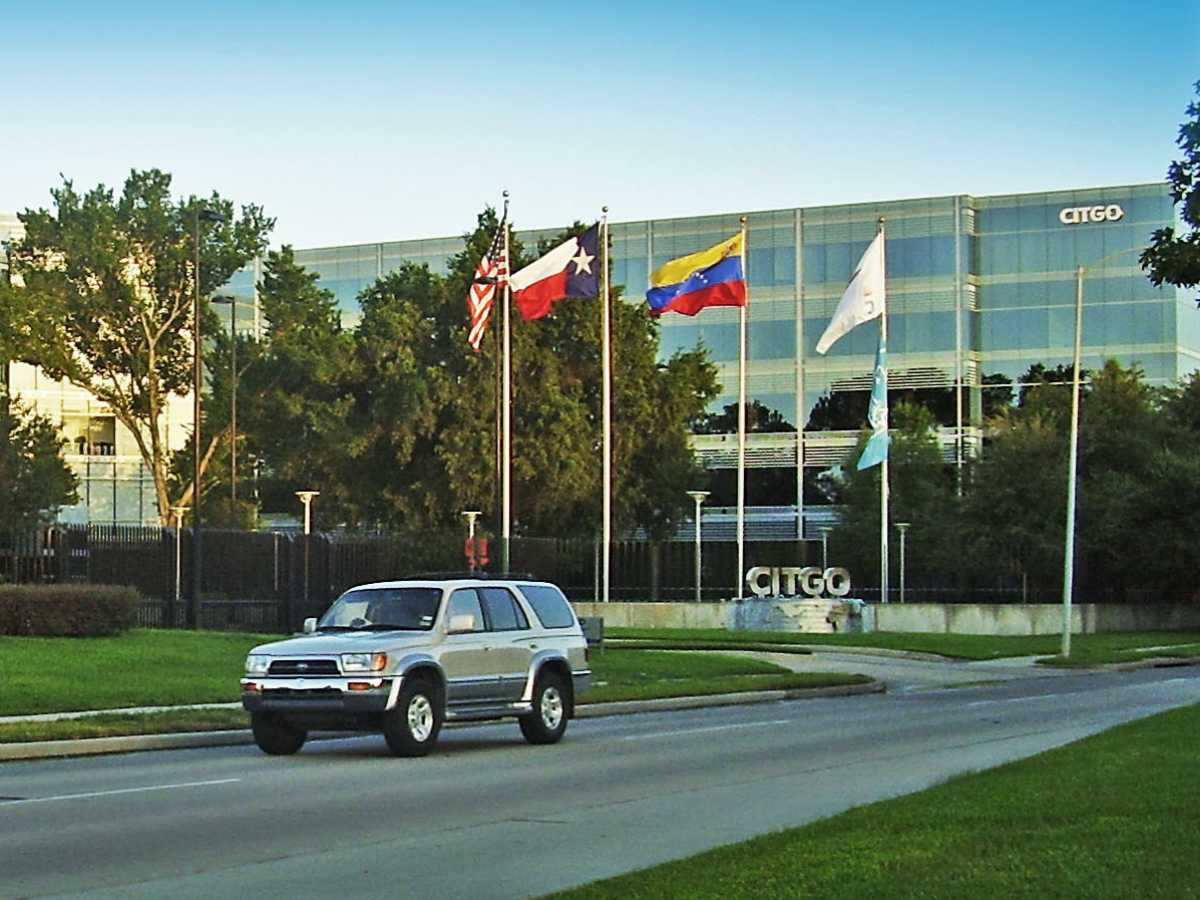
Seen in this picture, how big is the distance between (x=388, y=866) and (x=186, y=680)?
18.7m

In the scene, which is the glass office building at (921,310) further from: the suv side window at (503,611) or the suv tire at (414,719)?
the suv tire at (414,719)

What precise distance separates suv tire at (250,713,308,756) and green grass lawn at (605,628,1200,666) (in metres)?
28.0

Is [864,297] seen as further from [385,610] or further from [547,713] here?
[385,610]

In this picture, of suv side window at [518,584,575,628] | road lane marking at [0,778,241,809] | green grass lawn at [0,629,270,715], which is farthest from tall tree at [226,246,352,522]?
road lane marking at [0,778,241,809]

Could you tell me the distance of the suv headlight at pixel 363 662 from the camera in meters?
21.0

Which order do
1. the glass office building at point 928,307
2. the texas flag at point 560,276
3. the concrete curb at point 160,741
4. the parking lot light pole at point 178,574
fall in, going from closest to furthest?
the concrete curb at point 160,741 → the parking lot light pole at point 178,574 → the texas flag at point 560,276 → the glass office building at point 928,307

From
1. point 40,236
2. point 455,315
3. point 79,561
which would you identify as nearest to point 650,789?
point 79,561

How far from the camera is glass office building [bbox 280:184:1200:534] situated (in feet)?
297

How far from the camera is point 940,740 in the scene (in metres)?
23.4

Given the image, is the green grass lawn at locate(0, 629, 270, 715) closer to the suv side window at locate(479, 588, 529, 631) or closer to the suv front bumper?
the suv front bumper

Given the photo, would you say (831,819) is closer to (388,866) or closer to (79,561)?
(388,866)

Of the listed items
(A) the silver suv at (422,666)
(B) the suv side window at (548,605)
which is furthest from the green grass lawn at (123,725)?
(B) the suv side window at (548,605)

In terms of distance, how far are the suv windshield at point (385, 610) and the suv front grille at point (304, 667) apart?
1144mm

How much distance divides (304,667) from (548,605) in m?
3.83
